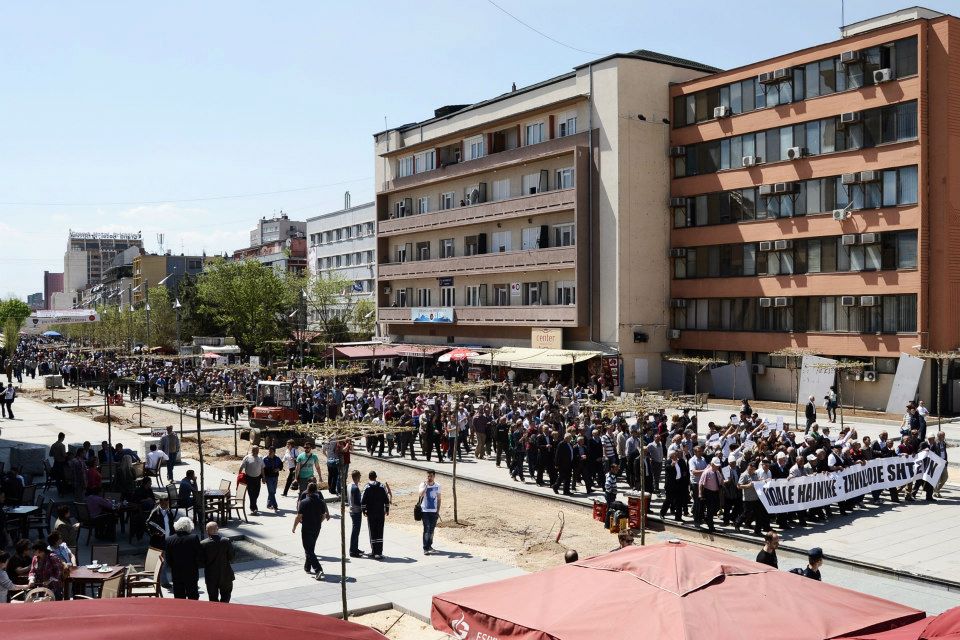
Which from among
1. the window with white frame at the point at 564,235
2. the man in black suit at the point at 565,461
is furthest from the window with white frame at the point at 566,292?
the man in black suit at the point at 565,461

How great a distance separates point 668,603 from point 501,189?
49.8 metres

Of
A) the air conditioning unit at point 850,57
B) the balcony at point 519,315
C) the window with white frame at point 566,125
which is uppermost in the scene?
the air conditioning unit at point 850,57

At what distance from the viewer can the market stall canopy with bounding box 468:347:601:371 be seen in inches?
1794

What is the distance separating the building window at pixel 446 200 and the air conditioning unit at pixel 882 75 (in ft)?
95.6

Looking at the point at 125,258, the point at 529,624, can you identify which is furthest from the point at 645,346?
the point at 125,258

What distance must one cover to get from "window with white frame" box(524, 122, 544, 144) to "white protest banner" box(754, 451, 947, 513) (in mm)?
35181

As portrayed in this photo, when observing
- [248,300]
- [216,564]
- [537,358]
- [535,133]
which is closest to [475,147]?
[535,133]

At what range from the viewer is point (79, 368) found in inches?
2184

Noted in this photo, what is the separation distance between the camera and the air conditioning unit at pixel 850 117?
132 ft

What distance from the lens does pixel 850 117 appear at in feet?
132

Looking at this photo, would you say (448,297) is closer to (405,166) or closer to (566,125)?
(405,166)

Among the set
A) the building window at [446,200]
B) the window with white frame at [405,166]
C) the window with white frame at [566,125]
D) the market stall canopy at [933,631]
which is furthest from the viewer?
the window with white frame at [405,166]

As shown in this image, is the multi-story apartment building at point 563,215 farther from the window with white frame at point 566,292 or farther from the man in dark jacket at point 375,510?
the man in dark jacket at point 375,510

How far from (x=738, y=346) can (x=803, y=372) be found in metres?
5.47
